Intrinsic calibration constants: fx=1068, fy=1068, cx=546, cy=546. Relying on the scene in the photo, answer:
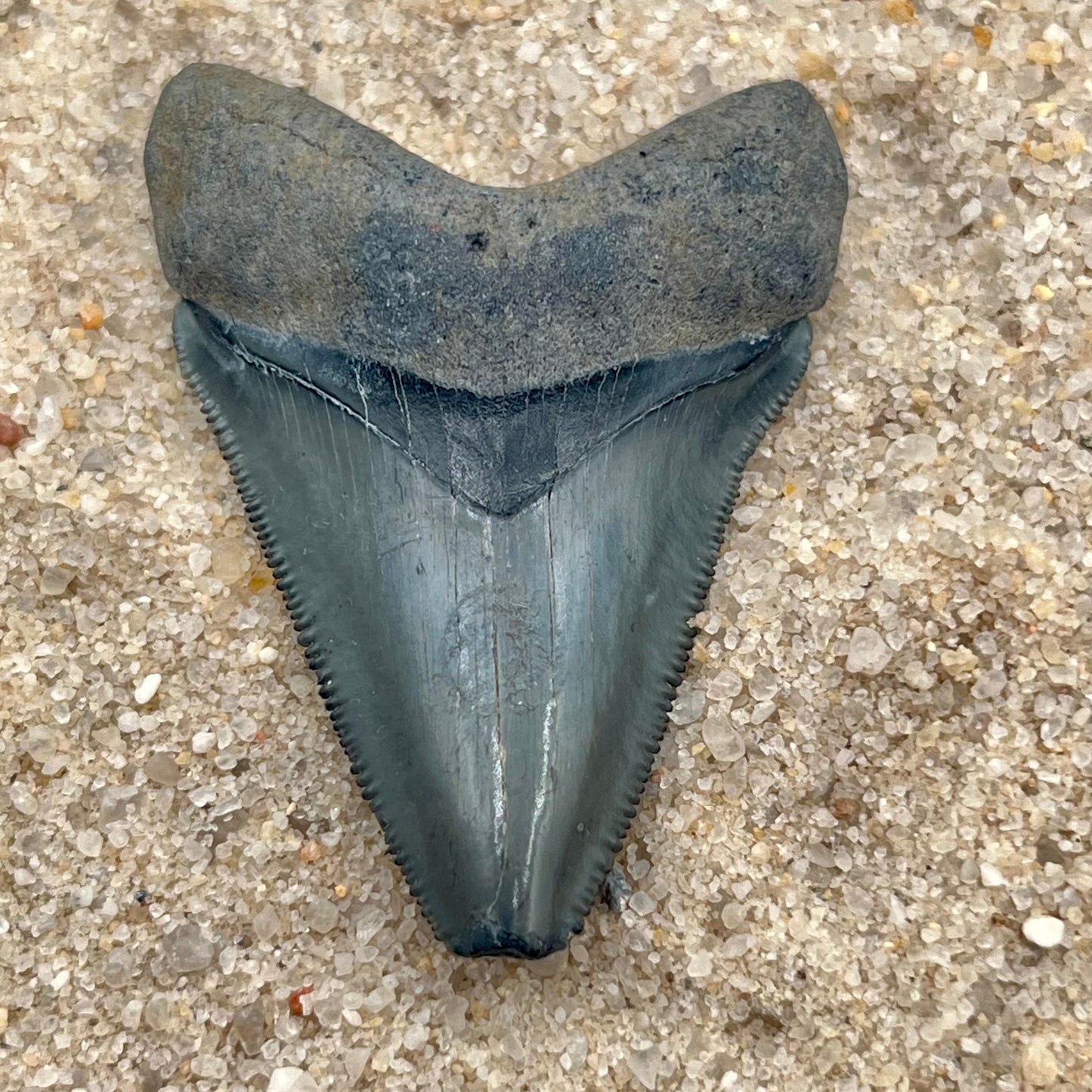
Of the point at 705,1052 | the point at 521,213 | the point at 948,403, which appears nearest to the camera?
the point at 521,213

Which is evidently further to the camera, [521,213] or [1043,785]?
[1043,785]

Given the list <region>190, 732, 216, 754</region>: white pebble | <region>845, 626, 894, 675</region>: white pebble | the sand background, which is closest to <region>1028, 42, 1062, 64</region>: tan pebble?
the sand background

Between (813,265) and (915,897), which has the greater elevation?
(813,265)

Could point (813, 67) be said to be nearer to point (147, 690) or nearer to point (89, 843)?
point (147, 690)

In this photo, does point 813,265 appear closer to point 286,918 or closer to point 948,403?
point 948,403

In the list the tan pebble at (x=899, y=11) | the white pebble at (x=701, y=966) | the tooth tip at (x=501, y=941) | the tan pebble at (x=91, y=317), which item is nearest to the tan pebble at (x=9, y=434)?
the tan pebble at (x=91, y=317)

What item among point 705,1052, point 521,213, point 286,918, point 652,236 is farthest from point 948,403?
point 286,918

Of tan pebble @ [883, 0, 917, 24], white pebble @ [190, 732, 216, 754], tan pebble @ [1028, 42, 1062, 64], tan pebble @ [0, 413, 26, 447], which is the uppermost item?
tan pebble @ [883, 0, 917, 24]

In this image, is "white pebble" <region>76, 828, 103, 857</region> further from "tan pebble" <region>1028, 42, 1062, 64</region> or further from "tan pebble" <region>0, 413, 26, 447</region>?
"tan pebble" <region>1028, 42, 1062, 64</region>
